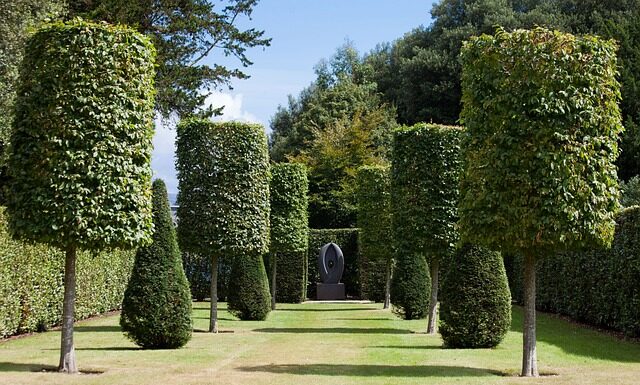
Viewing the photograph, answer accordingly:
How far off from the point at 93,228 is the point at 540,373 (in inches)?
283

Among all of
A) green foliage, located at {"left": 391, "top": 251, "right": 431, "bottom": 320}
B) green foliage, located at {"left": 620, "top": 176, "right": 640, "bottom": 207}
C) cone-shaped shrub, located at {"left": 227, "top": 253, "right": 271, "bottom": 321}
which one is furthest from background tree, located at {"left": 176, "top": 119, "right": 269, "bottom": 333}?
green foliage, located at {"left": 620, "top": 176, "right": 640, "bottom": 207}

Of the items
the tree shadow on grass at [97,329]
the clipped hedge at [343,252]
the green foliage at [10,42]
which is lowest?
the tree shadow on grass at [97,329]

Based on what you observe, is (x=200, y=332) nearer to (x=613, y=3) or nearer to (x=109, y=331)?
(x=109, y=331)

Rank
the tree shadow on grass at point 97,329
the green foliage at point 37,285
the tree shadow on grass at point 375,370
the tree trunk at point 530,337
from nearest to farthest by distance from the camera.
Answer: the tree trunk at point 530,337, the tree shadow on grass at point 375,370, the green foliage at point 37,285, the tree shadow on grass at point 97,329

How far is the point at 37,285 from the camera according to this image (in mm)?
19312

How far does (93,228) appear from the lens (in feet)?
39.4

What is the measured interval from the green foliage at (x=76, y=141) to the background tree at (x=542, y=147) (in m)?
5.36

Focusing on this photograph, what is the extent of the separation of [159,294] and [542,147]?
7633mm

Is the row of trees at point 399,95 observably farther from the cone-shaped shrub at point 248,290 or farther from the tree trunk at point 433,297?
the tree trunk at point 433,297

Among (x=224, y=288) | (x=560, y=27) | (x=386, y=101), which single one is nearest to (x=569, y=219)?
(x=224, y=288)

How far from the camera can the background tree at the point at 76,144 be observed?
39.0ft

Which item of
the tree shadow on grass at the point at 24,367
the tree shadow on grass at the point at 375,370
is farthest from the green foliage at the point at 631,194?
the tree shadow on grass at the point at 24,367

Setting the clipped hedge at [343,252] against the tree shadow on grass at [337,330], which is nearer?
the tree shadow on grass at [337,330]

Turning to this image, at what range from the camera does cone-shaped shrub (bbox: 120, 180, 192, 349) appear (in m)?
15.4
